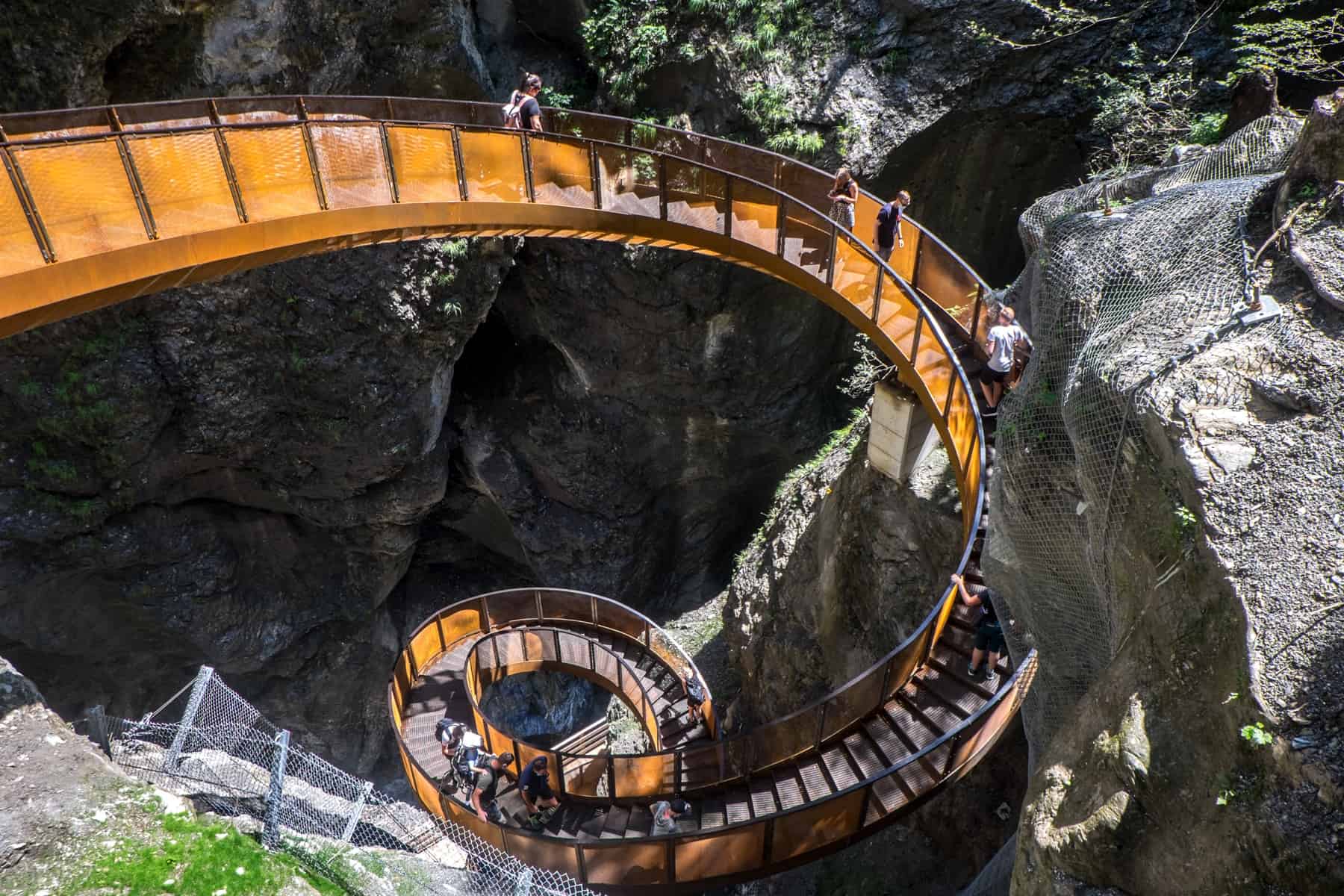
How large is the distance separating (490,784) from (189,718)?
4523 millimetres

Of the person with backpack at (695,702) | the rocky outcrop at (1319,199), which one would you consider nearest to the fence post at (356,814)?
the person with backpack at (695,702)

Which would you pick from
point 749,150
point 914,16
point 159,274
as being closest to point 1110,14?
point 914,16

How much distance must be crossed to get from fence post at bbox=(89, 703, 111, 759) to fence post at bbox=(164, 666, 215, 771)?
4.63ft

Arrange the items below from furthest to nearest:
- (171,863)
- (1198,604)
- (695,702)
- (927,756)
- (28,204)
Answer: (695,702) → (927,756) → (28,204) → (171,863) → (1198,604)

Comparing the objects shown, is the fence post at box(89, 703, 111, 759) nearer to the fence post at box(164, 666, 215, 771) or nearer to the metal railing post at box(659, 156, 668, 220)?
the fence post at box(164, 666, 215, 771)

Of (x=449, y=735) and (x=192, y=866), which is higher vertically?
(x=192, y=866)

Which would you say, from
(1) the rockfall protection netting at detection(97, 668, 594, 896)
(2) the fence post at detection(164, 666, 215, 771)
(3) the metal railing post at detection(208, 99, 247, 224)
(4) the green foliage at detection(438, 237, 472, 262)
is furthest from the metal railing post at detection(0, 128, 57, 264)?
(4) the green foliage at detection(438, 237, 472, 262)

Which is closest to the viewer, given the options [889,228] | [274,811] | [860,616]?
[274,811]

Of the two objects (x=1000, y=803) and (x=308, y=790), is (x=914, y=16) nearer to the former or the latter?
(x=1000, y=803)

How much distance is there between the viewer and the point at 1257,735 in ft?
13.5

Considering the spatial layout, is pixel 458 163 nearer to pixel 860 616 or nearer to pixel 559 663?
pixel 559 663

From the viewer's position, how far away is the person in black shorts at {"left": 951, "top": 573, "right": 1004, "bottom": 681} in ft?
30.1

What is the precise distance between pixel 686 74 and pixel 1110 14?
261 inches

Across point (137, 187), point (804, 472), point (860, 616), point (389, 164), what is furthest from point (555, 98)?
point (860, 616)
